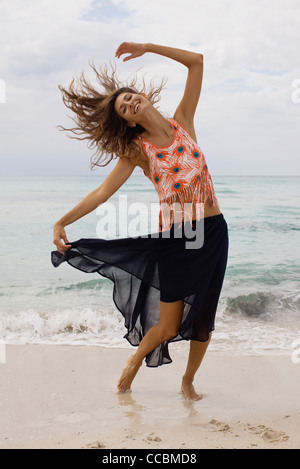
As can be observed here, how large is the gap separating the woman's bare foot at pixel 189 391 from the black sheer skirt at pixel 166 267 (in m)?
0.30

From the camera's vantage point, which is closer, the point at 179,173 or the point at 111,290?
the point at 179,173

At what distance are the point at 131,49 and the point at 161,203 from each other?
39.7 inches

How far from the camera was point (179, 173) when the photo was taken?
10.1ft

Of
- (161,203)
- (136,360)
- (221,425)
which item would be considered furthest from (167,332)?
(161,203)

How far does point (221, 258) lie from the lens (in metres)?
3.22

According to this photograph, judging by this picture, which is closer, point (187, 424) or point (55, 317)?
point (187, 424)

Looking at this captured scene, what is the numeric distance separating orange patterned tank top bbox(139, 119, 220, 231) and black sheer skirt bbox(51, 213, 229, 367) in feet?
0.42

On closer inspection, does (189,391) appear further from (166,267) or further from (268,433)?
(166,267)

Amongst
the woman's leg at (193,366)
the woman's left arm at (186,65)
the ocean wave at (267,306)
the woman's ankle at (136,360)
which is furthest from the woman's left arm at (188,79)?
the ocean wave at (267,306)

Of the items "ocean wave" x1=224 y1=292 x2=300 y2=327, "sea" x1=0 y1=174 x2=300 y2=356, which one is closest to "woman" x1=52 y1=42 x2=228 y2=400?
"sea" x1=0 y1=174 x2=300 y2=356

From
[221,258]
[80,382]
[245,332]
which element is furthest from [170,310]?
[245,332]

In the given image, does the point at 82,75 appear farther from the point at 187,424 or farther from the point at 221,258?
the point at 187,424
